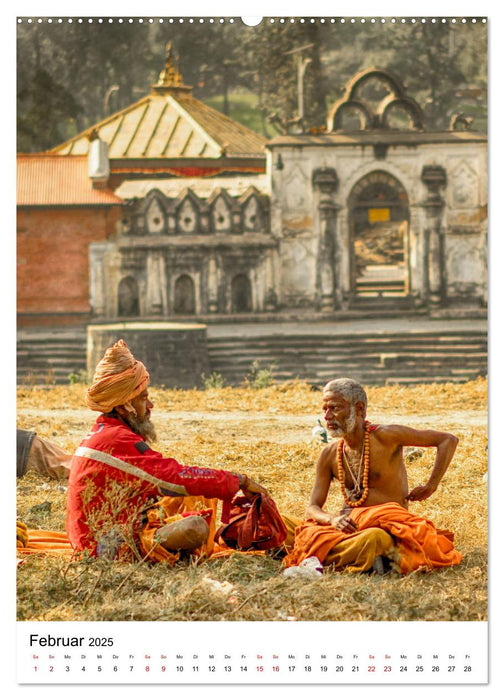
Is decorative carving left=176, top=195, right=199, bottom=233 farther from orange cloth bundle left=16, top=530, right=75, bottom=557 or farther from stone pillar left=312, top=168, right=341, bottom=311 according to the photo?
orange cloth bundle left=16, top=530, right=75, bottom=557

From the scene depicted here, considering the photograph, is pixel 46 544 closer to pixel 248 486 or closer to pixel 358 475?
pixel 248 486

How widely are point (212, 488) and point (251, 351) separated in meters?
10.3

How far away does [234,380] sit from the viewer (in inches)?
632

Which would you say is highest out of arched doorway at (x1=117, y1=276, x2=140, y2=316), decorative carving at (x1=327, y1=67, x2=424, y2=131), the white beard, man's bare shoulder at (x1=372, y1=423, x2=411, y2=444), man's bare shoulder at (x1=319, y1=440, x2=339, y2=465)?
decorative carving at (x1=327, y1=67, x2=424, y2=131)

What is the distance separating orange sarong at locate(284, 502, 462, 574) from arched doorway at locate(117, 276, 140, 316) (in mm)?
12659

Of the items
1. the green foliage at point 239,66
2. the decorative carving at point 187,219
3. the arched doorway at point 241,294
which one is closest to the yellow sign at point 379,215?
the green foliage at point 239,66

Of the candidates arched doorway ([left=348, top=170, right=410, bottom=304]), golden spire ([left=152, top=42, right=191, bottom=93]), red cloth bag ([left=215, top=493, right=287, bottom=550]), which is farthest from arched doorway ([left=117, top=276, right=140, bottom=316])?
red cloth bag ([left=215, top=493, right=287, bottom=550])

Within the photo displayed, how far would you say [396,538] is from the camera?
6.12 metres

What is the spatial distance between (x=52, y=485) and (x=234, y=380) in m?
6.93

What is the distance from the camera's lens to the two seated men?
603 cm

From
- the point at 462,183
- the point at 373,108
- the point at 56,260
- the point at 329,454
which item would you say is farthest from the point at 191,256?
the point at 329,454
